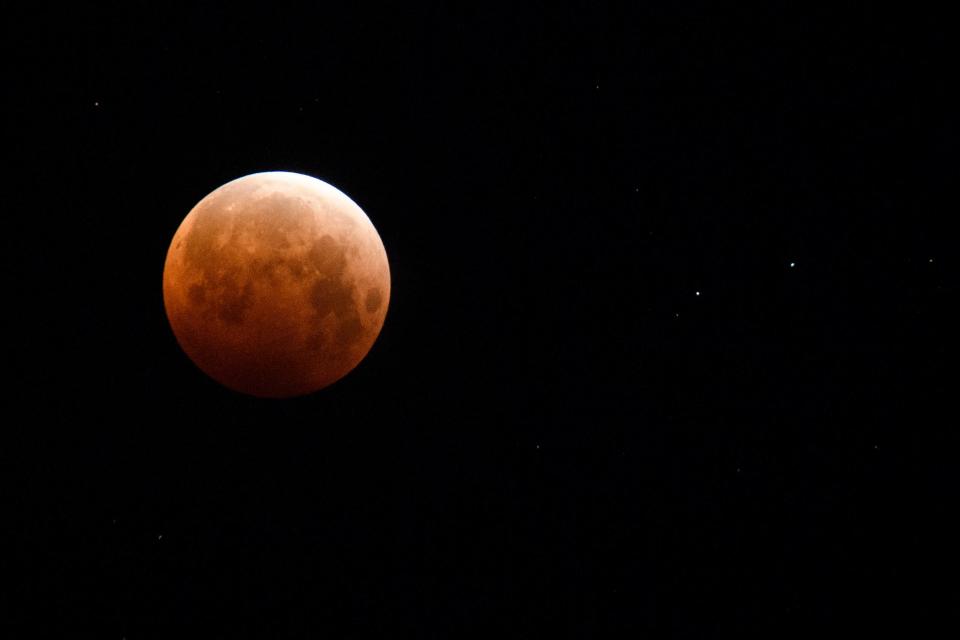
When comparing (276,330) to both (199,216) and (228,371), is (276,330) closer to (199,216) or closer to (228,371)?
(228,371)

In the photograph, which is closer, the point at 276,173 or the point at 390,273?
the point at 276,173

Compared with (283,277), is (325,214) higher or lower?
higher

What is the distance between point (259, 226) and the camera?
291cm

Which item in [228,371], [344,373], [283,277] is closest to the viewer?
[283,277]

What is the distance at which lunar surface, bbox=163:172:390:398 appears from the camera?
2.89m

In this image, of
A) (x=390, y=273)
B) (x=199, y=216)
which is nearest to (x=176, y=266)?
(x=199, y=216)

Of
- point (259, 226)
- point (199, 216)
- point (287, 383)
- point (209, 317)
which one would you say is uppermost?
point (199, 216)

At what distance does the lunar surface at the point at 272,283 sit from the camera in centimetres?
289

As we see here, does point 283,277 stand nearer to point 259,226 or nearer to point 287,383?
point 259,226

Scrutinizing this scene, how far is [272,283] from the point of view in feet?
9.44

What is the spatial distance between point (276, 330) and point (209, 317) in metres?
0.31

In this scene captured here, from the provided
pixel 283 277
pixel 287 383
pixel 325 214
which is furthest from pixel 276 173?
pixel 287 383

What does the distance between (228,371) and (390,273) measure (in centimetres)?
92

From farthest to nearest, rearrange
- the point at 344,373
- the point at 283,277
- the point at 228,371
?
the point at 344,373, the point at 228,371, the point at 283,277
